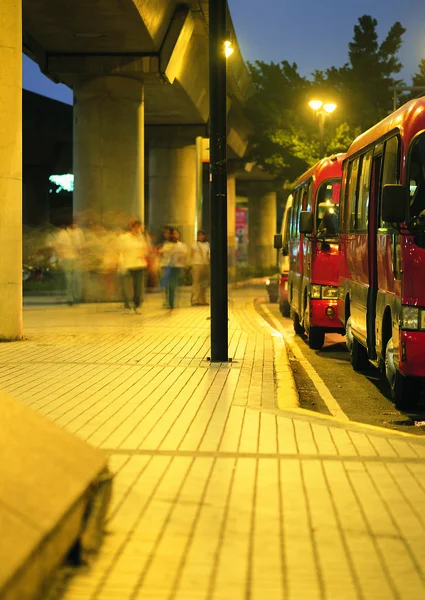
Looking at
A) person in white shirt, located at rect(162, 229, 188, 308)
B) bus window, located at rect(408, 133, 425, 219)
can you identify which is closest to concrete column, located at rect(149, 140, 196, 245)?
person in white shirt, located at rect(162, 229, 188, 308)

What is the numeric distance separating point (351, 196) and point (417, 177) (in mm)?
4374

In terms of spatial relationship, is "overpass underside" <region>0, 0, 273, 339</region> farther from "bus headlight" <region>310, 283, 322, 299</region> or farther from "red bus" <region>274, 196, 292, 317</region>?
"bus headlight" <region>310, 283, 322, 299</region>

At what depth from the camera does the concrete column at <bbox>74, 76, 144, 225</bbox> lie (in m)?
28.1

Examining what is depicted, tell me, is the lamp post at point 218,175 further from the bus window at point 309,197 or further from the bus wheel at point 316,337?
the bus window at point 309,197

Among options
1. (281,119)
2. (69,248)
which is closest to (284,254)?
(69,248)

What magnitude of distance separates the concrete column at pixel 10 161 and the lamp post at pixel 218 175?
3.60m

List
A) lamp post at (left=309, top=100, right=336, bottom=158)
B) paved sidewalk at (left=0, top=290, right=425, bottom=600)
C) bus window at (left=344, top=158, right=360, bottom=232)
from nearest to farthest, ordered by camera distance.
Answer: paved sidewalk at (left=0, top=290, right=425, bottom=600) < bus window at (left=344, top=158, right=360, bottom=232) < lamp post at (left=309, top=100, right=336, bottom=158)

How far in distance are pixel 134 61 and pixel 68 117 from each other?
27.4 m

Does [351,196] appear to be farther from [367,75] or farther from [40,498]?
[367,75]

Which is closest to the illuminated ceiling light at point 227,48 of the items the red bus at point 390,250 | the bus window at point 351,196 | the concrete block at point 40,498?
the red bus at point 390,250

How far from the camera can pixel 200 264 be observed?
89.7ft

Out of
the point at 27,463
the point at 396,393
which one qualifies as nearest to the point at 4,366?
the point at 396,393

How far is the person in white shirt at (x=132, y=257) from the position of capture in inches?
937

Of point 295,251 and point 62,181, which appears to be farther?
point 62,181
